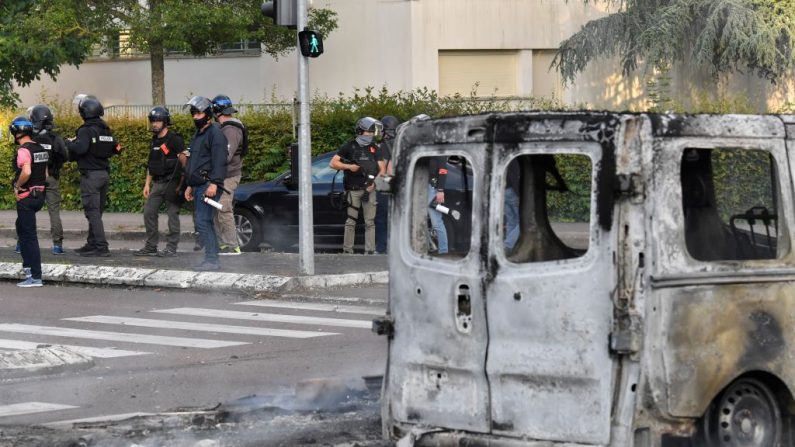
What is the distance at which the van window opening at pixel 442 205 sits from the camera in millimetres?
6562

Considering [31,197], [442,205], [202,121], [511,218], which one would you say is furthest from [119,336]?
[511,218]

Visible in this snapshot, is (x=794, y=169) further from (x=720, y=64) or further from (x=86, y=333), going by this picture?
(x=720, y=64)

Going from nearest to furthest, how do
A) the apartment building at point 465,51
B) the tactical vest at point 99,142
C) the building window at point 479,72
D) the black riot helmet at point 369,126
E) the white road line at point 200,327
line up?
the white road line at point 200,327, the tactical vest at point 99,142, the black riot helmet at point 369,126, the apartment building at point 465,51, the building window at point 479,72

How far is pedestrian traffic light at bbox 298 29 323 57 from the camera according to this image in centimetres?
1427

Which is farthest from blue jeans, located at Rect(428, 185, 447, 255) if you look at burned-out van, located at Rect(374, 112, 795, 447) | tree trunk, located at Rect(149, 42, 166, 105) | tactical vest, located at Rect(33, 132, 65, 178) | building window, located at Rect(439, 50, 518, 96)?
building window, located at Rect(439, 50, 518, 96)

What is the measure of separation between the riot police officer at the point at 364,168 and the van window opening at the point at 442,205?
33.8ft

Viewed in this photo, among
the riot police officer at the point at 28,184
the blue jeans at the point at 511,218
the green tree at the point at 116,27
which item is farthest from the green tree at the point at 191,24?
the blue jeans at the point at 511,218

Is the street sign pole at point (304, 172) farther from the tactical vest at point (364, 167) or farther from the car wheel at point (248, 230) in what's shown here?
the car wheel at point (248, 230)

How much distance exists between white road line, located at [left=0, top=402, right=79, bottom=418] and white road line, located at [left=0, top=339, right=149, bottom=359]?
188 centimetres

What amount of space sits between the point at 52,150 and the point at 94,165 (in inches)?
24.1

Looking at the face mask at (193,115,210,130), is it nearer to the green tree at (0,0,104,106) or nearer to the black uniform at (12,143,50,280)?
the black uniform at (12,143,50,280)

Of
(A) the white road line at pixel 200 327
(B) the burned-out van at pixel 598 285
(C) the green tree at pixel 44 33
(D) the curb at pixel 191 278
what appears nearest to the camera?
(B) the burned-out van at pixel 598 285

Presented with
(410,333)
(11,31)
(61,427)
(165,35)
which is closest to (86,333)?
(61,427)

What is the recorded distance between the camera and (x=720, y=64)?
2664cm
